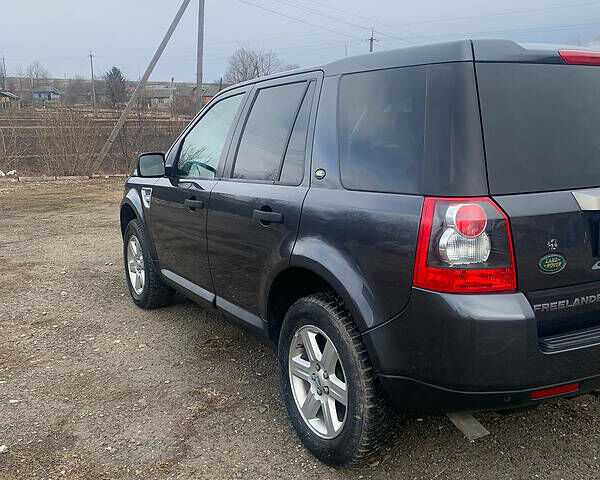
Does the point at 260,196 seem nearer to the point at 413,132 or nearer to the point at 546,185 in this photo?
the point at 413,132

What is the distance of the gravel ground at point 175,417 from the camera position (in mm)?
2672

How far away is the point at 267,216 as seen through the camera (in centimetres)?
290

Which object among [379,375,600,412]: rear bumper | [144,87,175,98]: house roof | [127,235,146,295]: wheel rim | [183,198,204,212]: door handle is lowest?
[127,235,146,295]: wheel rim

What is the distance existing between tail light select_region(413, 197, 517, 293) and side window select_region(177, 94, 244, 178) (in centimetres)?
198

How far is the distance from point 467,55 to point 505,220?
64cm

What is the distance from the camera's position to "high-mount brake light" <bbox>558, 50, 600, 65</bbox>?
2.24m

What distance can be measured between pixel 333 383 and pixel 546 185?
1233mm

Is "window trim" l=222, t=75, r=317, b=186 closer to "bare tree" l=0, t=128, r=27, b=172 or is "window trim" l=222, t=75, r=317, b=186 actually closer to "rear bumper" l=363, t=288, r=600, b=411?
"rear bumper" l=363, t=288, r=600, b=411

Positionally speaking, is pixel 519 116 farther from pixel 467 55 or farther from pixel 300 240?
pixel 300 240

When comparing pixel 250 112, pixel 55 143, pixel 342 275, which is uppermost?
pixel 250 112

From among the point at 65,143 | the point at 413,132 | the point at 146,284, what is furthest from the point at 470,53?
the point at 65,143

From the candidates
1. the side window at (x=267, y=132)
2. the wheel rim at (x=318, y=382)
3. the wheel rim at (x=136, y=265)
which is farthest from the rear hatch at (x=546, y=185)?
the wheel rim at (x=136, y=265)

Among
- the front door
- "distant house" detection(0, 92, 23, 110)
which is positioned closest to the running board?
the front door

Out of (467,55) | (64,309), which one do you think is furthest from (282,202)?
(64,309)
